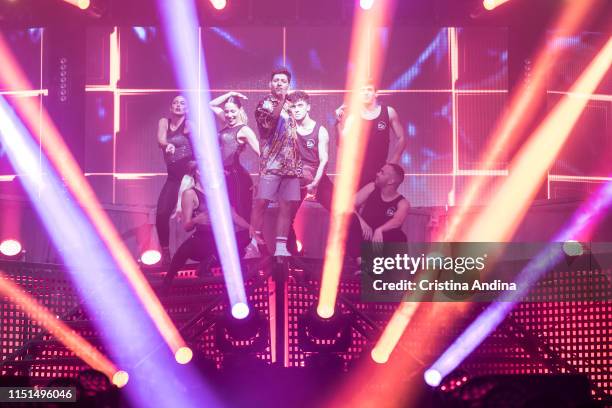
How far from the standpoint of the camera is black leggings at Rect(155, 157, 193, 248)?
6.89 m

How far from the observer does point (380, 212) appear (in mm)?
6801

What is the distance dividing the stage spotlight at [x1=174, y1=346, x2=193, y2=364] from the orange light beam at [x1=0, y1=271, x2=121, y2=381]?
364 mm

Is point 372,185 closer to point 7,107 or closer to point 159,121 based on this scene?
point 159,121

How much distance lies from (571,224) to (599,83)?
1631mm

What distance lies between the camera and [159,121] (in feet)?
23.0

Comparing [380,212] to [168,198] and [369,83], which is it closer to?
[369,83]

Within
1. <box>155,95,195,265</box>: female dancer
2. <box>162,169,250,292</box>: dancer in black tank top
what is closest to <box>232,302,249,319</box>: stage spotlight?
<box>162,169,250,292</box>: dancer in black tank top

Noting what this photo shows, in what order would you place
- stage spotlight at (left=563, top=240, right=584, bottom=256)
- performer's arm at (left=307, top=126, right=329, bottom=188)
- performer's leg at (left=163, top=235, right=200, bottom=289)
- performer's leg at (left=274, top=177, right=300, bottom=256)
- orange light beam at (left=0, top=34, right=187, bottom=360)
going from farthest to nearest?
performer's arm at (left=307, top=126, right=329, bottom=188) < orange light beam at (left=0, top=34, right=187, bottom=360) < performer's leg at (left=274, top=177, right=300, bottom=256) < performer's leg at (left=163, top=235, right=200, bottom=289) < stage spotlight at (left=563, top=240, right=584, bottom=256)

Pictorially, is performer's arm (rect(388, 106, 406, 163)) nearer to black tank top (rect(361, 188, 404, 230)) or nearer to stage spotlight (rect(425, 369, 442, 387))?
black tank top (rect(361, 188, 404, 230))

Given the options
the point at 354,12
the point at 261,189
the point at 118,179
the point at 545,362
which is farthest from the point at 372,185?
the point at 545,362

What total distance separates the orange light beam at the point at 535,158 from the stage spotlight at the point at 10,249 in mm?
3432

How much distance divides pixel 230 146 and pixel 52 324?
2720mm

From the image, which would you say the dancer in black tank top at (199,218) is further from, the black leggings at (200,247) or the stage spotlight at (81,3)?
the stage spotlight at (81,3)

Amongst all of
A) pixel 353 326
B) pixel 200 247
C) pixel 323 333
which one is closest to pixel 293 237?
pixel 200 247
